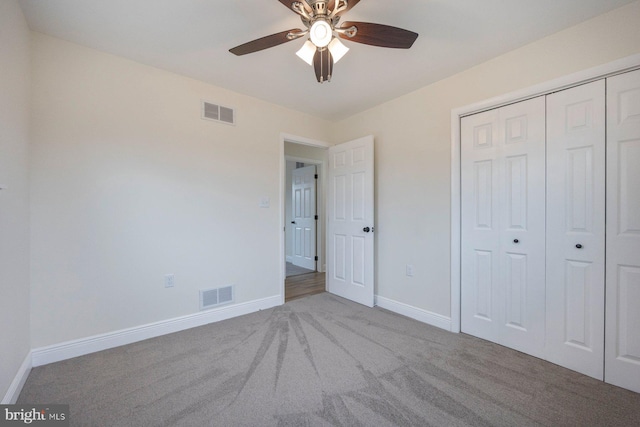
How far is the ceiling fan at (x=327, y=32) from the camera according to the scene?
4.73 ft

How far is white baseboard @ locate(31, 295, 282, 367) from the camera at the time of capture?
1.98 meters

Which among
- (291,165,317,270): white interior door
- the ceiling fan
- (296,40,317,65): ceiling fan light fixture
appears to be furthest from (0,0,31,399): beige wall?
(291,165,317,270): white interior door

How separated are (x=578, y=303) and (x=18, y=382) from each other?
3.77m

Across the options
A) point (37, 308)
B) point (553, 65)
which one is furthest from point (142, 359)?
point (553, 65)

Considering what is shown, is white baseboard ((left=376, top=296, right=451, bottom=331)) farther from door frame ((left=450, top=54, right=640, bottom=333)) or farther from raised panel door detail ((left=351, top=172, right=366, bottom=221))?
raised panel door detail ((left=351, top=172, right=366, bottom=221))

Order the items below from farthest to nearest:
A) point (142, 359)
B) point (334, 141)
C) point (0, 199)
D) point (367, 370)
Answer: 1. point (334, 141)
2. point (142, 359)
3. point (367, 370)
4. point (0, 199)

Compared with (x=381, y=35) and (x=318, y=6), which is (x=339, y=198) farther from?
(x=318, y=6)

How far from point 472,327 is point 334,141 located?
282 centimetres

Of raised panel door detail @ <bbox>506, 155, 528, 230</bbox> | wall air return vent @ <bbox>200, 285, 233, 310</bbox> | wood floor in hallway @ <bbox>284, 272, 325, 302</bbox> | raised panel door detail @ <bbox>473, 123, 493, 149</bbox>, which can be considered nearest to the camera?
raised panel door detail @ <bbox>506, 155, 528, 230</bbox>

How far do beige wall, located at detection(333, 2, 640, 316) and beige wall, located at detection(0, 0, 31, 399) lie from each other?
3.06 metres

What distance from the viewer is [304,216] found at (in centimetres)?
546

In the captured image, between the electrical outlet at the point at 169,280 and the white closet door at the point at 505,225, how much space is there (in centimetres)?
279

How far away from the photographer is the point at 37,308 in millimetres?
1939

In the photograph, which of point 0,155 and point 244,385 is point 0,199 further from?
point 244,385
